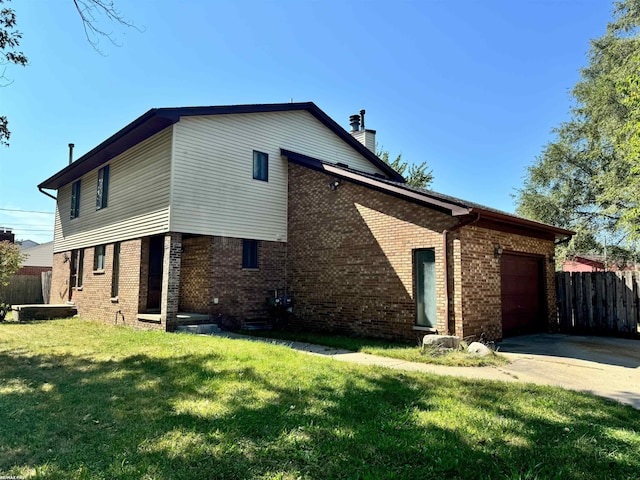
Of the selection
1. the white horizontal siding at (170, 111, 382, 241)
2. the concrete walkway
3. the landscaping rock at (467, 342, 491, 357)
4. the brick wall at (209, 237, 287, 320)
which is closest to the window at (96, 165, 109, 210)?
the white horizontal siding at (170, 111, 382, 241)

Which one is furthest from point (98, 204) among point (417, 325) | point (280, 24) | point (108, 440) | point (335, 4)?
point (108, 440)

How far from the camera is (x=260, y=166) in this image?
13586mm

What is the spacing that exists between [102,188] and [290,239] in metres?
7.83

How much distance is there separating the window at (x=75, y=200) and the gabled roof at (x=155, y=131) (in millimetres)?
379

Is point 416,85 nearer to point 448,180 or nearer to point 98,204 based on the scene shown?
point 98,204

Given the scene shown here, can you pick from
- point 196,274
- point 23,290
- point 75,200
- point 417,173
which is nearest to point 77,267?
point 75,200

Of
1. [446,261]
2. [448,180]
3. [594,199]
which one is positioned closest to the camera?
[446,261]

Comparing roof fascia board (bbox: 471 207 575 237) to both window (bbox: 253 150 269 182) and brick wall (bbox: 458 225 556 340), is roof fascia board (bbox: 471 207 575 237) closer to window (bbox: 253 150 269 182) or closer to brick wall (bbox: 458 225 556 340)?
brick wall (bbox: 458 225 556 340)

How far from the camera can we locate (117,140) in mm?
13070

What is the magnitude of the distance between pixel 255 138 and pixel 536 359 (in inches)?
402

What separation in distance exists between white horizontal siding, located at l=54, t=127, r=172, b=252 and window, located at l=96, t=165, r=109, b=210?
11.0 inches

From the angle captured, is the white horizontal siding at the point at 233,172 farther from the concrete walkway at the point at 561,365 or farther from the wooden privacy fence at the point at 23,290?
the wooden privacy fence at the point at 23,290

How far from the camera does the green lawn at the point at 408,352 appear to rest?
293 inches

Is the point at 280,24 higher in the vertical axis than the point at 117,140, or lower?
higher
